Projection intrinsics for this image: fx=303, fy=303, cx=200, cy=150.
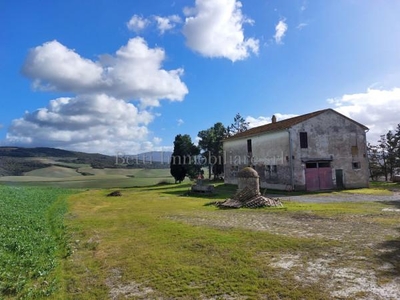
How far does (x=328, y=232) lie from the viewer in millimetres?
10508

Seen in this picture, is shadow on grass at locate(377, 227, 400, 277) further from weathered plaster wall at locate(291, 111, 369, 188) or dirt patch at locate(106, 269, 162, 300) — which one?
weathered plaster wall at locate(291, 111, 369, 188)

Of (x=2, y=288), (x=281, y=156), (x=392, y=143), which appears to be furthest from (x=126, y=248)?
(x=392, y=143)

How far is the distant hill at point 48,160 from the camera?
8538 centimetres

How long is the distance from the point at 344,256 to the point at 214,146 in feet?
164

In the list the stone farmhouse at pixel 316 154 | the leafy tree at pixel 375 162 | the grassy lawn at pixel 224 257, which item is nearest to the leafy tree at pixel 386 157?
the leafy tree at pixel 375 162

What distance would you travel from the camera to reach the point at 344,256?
775 cm

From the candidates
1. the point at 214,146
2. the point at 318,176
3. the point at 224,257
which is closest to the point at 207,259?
the point at 224,257

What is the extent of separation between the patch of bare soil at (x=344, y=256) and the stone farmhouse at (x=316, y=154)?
600 inches

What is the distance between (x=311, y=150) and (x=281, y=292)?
1004 inches

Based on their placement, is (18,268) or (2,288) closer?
(2,288)

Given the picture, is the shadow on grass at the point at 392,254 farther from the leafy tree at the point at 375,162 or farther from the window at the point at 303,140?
the leafy tree at the point at 375,162

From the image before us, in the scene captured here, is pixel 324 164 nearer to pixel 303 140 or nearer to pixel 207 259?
pixel 303 140

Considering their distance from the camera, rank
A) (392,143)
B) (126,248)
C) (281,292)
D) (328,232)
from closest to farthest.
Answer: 1. (281,292)
2. (126,248)
3. (328,232)
4. (392,143)

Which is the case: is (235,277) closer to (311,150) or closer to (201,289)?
(201,289)
